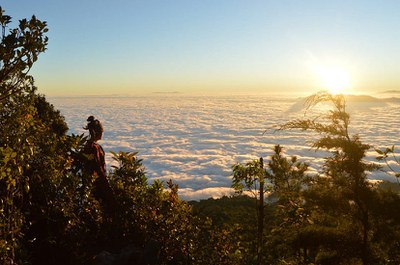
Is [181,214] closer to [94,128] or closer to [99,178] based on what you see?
[99,178]

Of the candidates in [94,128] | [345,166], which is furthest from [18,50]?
[345,166]

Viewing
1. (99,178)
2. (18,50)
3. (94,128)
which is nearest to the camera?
(18,50)

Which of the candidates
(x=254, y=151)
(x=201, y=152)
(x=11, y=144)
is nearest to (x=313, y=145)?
(x=11, y=144)

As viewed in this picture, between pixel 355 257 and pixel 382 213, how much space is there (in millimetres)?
1180

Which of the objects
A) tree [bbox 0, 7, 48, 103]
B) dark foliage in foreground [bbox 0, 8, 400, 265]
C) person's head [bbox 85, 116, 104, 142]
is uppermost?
tree [bbox 0, 7, 48, 103]

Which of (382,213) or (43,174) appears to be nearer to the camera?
(43,174)

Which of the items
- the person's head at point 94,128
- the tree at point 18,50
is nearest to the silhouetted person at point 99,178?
the person's head at point 94,128

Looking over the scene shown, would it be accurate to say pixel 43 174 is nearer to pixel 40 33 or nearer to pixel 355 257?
pixel 40 33

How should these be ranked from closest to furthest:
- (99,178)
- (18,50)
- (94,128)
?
(18,50), (99,178), (94,128)

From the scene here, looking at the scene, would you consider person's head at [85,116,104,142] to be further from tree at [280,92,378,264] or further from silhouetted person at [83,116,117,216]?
tree at [280,92,378,264]

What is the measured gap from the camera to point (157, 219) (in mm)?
6719

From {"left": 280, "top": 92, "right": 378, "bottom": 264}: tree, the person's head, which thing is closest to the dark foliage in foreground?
{"left": 280, "top": 92, "right": 378, "bottom": 264}: tree

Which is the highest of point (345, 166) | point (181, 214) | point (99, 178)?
point (345, 166)

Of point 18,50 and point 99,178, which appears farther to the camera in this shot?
point 99,178
